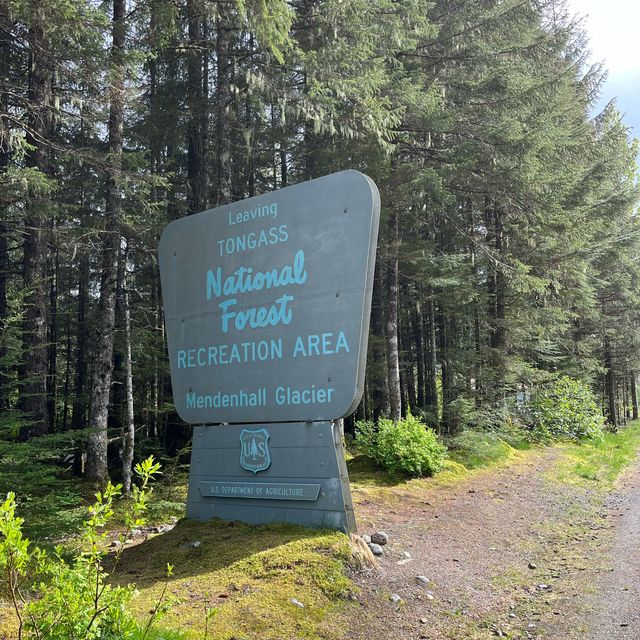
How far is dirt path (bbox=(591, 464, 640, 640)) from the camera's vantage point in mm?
4203

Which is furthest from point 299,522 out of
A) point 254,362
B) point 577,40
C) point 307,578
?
point 577,40

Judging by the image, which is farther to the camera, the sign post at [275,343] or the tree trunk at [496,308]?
the tree trunk at [496,308]

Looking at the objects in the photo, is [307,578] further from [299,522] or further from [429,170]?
[429,170]

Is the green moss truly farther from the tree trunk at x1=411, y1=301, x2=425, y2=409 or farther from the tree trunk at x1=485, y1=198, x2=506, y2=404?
the tree trunk at x1=411, y1=301, x2=425, y2=409

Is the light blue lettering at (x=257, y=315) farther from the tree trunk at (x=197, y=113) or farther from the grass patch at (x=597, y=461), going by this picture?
the tree trunk at (x=197, y=113)

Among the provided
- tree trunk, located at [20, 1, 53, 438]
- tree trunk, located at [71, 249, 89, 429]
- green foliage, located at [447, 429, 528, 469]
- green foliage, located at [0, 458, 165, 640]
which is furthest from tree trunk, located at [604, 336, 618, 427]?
green foliage, located at [0, 458, 165, 640]

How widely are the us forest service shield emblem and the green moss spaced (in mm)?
604

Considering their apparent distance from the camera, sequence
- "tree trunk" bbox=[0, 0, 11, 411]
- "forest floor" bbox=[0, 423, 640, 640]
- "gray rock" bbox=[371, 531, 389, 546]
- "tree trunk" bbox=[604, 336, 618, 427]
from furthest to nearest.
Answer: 1. "tree trunk" bbox=[604, 336, 618, 427]
2. "tree trunk" bbox=[0, 0, 11, 411]
3. "gray rock" bbox=[371, 531, 389, 546]
4. "forest floor" bbox=[0, 423, 640, 640]

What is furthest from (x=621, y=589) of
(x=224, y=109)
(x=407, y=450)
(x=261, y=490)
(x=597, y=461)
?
(x=224, y=109)

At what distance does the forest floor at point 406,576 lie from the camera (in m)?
4.07

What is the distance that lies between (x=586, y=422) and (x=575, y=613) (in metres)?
15.2

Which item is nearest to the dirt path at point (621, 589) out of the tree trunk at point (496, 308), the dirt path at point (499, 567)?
the dirt path at point (499, 567)

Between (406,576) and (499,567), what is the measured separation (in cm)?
132

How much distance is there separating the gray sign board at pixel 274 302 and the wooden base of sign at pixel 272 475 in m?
0.13
